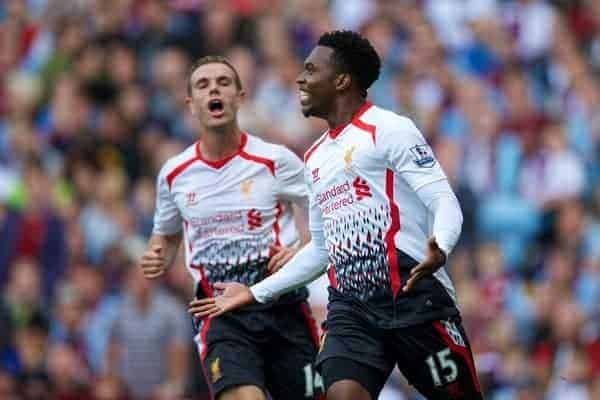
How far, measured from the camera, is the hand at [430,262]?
9664 mm

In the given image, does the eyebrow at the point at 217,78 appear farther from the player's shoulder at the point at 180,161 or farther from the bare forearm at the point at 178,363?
the bare forearm at the point at 178,363

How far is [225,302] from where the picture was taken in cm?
1123

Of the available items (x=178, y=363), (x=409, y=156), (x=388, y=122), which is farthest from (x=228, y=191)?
(x=178, y=363)

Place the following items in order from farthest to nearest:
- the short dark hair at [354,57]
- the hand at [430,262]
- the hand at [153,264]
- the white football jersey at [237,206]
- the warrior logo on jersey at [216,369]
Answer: the hand at [153,264]
the white football jersey at [237,206]
the warrior logo on jersey at [216,369]
the short dark hair at [354,57]
the hand at [430,262]

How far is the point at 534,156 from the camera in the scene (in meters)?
18.7

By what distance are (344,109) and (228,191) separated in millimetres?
1385

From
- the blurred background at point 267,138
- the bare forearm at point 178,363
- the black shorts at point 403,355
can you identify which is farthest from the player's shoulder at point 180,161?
the bare forearm at point 178,363

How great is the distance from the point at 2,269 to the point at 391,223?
8.64 meters

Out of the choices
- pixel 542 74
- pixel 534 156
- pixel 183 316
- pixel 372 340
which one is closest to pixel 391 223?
pixel 372 340

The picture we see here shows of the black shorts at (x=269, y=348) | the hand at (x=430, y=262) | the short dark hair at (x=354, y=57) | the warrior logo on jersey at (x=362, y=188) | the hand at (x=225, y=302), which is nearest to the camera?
the hand at (x=430, y=262)

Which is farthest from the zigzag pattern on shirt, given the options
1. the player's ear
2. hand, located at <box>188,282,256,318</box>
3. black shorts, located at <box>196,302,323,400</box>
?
black shorts, located at <box>196,302,323,400</box>

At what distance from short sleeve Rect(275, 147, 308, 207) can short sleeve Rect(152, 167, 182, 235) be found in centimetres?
70

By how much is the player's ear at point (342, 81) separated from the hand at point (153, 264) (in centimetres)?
190

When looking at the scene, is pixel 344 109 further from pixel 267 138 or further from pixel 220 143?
pixel 267 138
